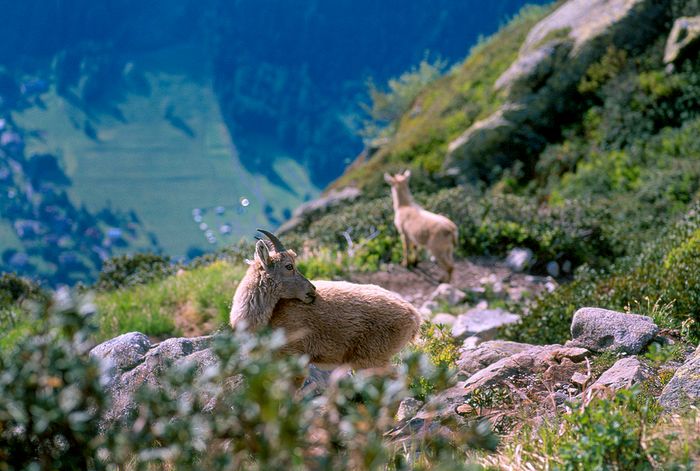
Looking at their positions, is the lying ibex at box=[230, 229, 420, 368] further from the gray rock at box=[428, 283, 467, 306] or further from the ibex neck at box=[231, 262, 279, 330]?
the gray rock at box=[428, 283, 467, 306]

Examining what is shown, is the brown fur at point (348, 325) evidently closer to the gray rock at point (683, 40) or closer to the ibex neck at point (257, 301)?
the ibex neck at point (257, 301)

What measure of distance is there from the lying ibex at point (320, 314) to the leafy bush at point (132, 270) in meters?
7.49

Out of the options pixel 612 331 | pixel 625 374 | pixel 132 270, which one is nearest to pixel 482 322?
pixel 612 331

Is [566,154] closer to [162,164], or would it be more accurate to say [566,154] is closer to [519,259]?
[519,259]

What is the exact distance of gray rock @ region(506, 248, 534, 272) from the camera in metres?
13.0

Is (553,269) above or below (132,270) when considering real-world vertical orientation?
below

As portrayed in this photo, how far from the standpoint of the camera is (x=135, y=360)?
607 centimetres

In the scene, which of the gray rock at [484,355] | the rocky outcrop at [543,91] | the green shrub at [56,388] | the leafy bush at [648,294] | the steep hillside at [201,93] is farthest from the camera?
the steep hillside at [201,93]

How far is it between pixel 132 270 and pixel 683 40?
580 inches

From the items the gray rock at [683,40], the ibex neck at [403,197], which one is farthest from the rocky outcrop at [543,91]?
the ibex neck at [403,197]

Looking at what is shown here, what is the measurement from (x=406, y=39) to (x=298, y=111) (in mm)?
19347

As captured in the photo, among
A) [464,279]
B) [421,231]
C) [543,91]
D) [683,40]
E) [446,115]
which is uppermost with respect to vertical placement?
[446,115]

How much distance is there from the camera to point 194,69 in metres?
83.2

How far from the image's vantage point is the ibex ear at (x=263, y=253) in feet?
18.7
